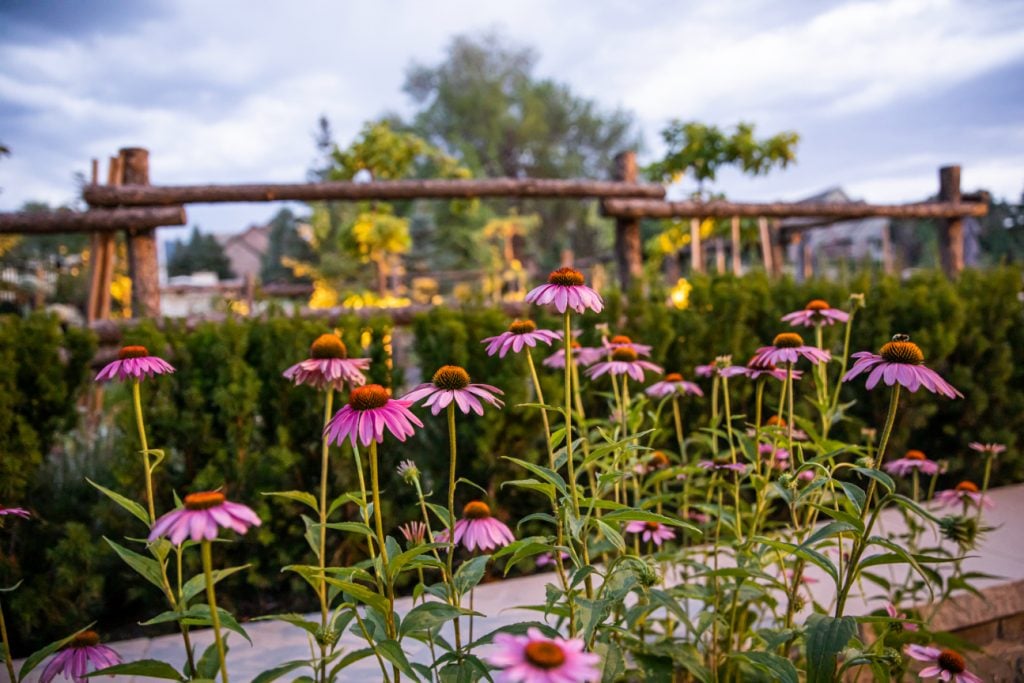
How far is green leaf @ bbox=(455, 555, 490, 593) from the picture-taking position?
100 centimetres

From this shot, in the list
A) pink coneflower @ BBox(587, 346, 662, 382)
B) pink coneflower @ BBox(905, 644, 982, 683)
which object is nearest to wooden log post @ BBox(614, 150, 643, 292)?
pink coneflower @ BBox(587, 346, 662, 382)

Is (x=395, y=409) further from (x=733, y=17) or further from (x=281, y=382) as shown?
(x=733, y=17)

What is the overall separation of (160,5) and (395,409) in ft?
22.2

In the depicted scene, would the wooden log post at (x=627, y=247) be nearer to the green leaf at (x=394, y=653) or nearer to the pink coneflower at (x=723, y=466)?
the pink coneflower at (x=723, y=466)

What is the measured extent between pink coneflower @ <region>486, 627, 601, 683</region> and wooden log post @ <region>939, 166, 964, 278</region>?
5.88 m

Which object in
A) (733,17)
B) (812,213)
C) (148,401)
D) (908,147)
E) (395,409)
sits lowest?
(148,401)

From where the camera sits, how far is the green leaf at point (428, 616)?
924 mm

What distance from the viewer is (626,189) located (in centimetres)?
412

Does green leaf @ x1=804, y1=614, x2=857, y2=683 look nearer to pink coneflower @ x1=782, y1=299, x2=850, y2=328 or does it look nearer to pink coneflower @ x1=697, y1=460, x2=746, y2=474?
pink coneflower @ x1=697, y1=460, x2=746, y2=474

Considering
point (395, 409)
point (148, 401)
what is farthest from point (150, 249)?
point (395, 409)

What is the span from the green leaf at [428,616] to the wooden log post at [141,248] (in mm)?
3061

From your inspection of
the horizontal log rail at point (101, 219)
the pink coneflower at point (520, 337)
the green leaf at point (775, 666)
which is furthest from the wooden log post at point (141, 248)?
the green leaf at point (775, 666)

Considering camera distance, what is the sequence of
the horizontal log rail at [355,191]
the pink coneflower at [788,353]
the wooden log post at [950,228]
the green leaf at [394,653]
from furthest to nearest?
the wooden log post at [950,228]
the horizontal log rail at [355,191]
the pink coneflower at [788,353]
the green leaf at [394,653]

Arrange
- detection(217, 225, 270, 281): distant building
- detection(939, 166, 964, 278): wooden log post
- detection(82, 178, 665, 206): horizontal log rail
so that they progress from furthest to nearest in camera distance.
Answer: detection(217, 225, 270, 281): distant building < detection(939, 166, 964, 278): wooden log post < detection(82, 178, 665, 206): horizontal log rail
